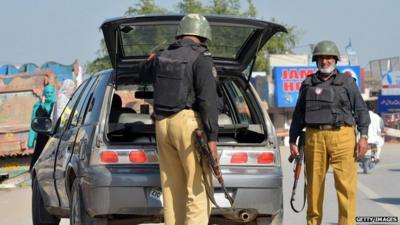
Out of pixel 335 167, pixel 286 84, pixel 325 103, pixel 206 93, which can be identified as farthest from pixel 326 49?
pixel 286 84

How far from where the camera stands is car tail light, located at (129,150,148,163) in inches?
268

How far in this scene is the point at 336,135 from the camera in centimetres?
777

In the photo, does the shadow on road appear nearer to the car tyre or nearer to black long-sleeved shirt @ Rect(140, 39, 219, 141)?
the car tyre

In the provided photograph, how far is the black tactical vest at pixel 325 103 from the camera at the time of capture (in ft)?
25.5

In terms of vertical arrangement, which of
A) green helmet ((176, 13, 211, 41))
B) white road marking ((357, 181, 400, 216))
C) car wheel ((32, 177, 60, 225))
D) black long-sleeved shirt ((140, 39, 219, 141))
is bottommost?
white road marking ((357, 181, 400, 216))

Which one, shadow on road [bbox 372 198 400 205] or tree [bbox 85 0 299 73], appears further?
tree [bbox 85 0 299 73]

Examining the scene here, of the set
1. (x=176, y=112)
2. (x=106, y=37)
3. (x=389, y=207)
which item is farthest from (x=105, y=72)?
(x=389, y=207)

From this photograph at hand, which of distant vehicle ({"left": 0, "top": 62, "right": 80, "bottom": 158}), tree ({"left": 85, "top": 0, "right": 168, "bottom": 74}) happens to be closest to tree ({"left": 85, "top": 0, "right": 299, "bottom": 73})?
tree ({"left": 85, "top": 0, "right": 168, "bottom": 74})

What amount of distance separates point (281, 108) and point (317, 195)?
39.8m

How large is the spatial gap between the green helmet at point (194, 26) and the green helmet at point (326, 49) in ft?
5.87

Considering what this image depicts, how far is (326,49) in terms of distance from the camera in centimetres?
786

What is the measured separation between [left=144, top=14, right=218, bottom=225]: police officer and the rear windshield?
2.54ft

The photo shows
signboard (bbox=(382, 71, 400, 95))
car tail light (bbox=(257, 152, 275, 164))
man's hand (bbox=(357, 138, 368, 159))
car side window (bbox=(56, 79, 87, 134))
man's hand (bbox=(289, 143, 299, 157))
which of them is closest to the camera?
car tail light (bbox=(257, 152, 275, 164))

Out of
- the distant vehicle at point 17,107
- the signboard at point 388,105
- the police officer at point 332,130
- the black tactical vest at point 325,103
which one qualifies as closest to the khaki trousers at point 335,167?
the police officer at point 332,130
